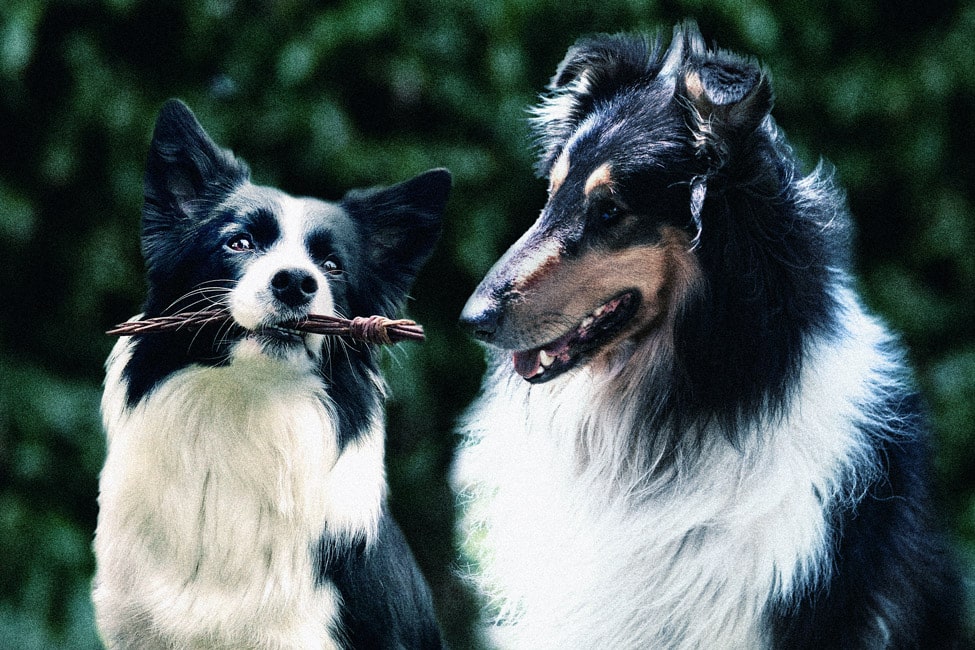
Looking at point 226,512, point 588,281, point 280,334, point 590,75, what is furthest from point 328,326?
point 590,75

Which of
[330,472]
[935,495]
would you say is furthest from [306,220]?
[935,495]

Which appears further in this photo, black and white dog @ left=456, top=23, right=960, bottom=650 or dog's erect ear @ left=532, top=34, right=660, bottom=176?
dog's erect ear @ left=532, top=34, right=660, bottom=176

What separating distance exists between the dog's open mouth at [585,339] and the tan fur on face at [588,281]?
0.02m

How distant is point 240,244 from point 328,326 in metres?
0.23

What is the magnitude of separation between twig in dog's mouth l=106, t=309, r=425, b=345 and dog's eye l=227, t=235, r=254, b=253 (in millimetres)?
125

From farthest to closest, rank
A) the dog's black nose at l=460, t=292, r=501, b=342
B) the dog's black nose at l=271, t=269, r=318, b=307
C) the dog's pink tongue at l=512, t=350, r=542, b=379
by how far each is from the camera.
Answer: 1. the dog's pink tongue at l=512, t=350, r=542, b=379
2. the dog's black nose at l=460, t=292, r=501, b=342
3. the dog's black nose at l=271, t=269, r=318, b=307

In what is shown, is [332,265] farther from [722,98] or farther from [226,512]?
[722,98]

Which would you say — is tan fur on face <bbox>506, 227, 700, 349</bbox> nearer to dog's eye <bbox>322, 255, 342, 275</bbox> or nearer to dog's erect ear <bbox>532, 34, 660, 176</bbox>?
dog's eye <bbox>322, 255, 342, 275</bbox>

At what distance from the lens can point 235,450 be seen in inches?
85.9

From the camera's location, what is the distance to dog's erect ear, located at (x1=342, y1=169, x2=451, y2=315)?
2285 millimetres

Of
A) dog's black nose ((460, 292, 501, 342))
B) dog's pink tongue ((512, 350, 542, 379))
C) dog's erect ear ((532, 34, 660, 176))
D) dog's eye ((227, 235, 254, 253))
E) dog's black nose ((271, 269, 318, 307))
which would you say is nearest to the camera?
dog's black nose ((271, 269, 318, 307))

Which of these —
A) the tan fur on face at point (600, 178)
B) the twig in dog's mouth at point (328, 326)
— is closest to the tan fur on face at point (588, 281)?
the tan fur on face at point (600, 178)

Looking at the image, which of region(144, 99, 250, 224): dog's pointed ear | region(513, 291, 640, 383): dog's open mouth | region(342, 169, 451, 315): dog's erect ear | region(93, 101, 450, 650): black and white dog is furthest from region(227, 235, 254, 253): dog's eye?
region(513, 291, 640, 383): dog's open mouth

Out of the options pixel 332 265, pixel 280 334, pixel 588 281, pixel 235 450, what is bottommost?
pixel 235 450
